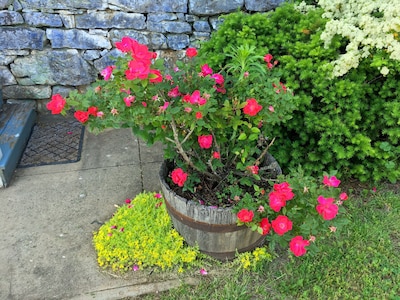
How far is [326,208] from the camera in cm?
169

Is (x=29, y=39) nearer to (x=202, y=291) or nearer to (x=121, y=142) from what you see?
(x=121, y=142)

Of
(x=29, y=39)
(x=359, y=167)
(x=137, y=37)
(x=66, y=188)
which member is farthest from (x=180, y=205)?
(x=29, y=39)

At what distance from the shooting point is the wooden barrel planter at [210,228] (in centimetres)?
199

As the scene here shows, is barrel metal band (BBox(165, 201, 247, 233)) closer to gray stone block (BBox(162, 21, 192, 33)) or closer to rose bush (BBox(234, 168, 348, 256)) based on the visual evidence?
rose bush (BBox(234, 168, 348, 256))

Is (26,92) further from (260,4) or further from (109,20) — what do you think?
(260,4)

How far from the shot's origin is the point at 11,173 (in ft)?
9.62

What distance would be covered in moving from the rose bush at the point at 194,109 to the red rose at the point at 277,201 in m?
0.26

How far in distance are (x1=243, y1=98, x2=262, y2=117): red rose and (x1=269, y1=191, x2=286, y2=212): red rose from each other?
0.42 m

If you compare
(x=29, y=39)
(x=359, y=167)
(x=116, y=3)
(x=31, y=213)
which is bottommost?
(x=31, y=213)

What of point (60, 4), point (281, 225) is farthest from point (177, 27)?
point (281, 225)

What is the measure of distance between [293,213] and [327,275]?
0.61m

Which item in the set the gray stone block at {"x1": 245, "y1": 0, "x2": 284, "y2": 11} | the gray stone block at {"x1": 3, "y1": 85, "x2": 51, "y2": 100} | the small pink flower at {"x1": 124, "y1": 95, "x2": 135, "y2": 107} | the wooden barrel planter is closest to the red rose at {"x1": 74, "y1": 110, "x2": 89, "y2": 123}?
the small pink flower at {"x1": 124, "y1": 95, "x2": 135, "y2": 107}

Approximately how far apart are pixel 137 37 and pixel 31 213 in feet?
6.73

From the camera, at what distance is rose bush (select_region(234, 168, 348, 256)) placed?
1752mm
